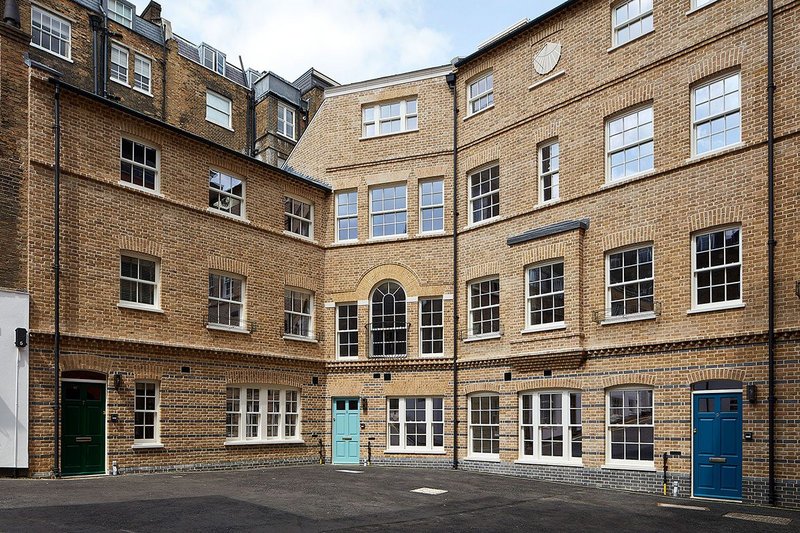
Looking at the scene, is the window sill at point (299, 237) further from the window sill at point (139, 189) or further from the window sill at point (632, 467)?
the window sill at point (632, 467)

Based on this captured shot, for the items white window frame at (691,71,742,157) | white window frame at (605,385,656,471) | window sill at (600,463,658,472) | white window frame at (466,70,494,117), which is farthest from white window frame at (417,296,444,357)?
white window frame at (691,71,742,157)

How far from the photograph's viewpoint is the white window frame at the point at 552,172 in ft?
65.5

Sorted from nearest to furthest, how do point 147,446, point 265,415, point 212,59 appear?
point 147,446
point 265,415
point 212,59

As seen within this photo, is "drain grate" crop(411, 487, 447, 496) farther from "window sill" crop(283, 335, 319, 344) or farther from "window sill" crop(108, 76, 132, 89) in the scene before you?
"window sill" crop(108, 76, 132, 89)

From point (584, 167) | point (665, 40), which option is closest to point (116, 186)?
point (584, 167)

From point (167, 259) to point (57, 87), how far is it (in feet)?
17.1

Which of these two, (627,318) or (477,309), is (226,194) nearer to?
(477,309)

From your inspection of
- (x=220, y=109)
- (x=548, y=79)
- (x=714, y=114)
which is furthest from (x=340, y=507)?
(x=220, y=109)

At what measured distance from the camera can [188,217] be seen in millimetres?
20516

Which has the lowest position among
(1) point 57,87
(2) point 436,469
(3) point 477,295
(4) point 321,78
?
(2) point 436,469

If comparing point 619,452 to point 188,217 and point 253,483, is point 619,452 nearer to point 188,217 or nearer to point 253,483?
point 253,483

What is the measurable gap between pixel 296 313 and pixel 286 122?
15.0 m

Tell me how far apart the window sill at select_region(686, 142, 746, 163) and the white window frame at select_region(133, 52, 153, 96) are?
23206 mm

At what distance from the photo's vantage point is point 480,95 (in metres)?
22.7
